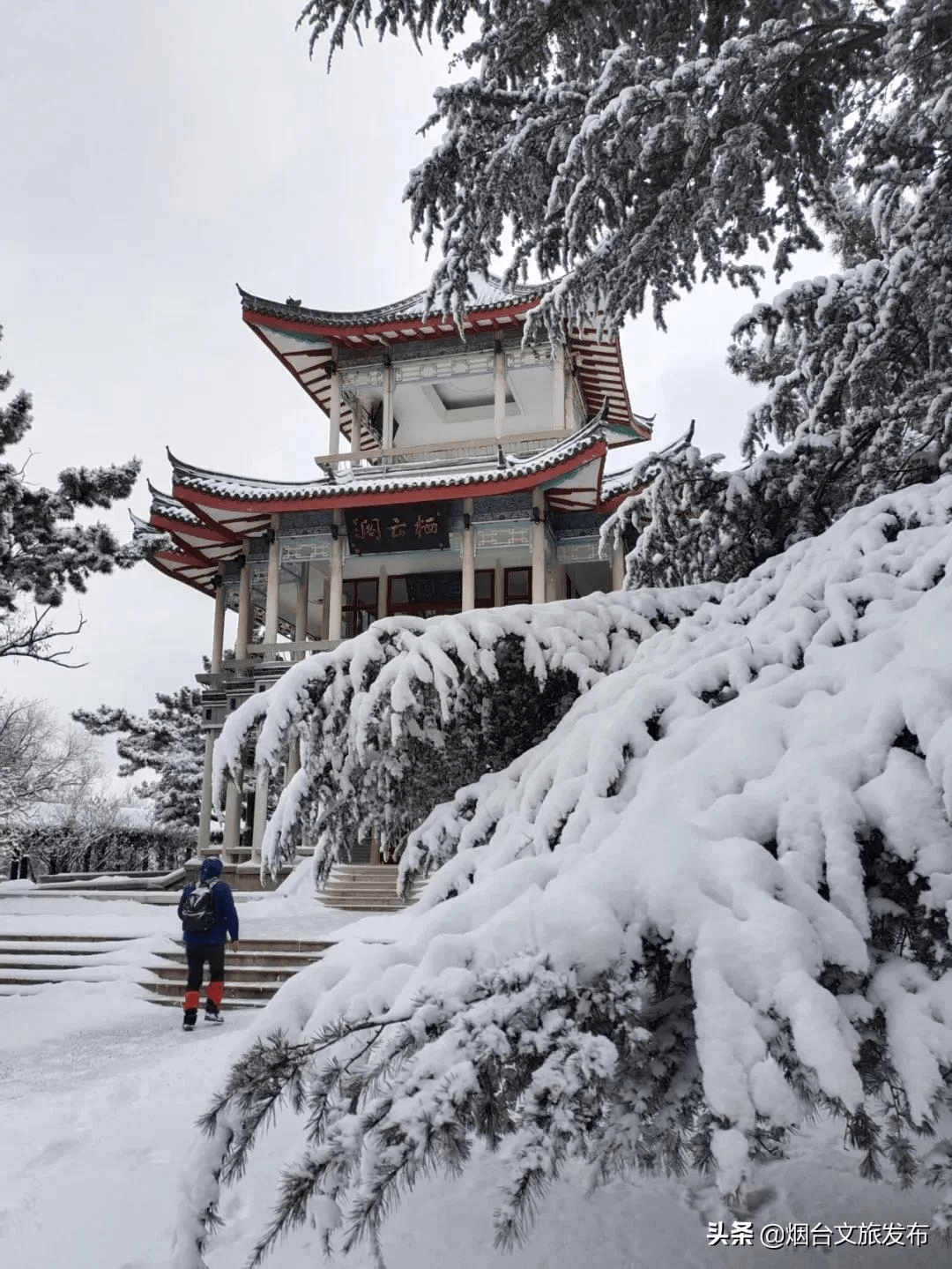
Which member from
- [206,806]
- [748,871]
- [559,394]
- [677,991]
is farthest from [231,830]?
[748,871]

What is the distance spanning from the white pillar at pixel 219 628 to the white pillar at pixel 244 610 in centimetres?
36

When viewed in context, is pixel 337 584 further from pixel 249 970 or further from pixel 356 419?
pixel 249 970

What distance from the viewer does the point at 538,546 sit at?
1381cm

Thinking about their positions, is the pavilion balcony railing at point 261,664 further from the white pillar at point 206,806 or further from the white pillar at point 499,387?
the white pillar at point 499,387

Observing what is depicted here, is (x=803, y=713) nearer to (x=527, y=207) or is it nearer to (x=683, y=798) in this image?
(x=683, y=798)

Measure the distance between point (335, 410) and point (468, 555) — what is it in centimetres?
384

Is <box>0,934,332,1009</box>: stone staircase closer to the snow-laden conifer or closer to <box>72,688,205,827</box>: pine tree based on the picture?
the snow-laden conifer

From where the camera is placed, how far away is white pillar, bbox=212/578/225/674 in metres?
14.9

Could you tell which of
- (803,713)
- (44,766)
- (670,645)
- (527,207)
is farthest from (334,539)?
(44,766)

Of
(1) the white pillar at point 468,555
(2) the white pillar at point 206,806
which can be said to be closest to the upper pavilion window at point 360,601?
(1) the white pillar at point 468,555

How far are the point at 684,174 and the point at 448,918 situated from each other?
3.34m

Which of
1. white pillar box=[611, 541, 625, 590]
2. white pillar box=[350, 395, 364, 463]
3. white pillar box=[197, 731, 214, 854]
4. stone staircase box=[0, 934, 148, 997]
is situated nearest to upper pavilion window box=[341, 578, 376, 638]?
white pillar box=[350, 395, 364, 463]

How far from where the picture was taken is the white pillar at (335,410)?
51.1ft

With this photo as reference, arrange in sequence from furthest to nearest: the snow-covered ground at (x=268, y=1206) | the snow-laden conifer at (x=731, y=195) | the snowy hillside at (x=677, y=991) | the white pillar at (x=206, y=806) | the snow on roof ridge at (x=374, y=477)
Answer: the white pillar at (x=206, y=806), the snow on roof ridge at (x=374, y=477), the snow-laden conifer at (x=731, y=195), the snow-covered ground at (x=268, y=1206), the snowy hillside at (x=677, y=991)
